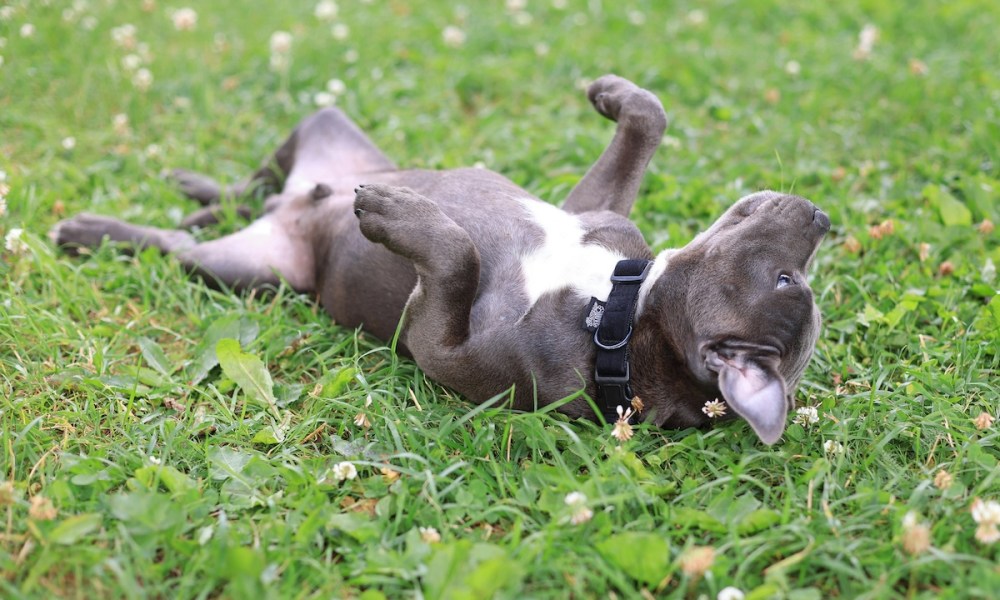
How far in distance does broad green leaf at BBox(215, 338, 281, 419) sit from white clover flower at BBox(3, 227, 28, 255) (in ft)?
4.19

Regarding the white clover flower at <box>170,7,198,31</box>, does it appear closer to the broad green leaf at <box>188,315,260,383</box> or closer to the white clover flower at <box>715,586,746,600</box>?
the broad green leaf at <box>188,315,260,383</box>

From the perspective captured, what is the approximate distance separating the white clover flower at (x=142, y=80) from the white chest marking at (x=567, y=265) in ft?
11.1

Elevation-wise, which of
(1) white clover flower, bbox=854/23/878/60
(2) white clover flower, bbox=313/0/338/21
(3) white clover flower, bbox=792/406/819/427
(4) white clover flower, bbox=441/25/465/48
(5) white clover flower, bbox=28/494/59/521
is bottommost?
(3) white clover flower, bbox=792/406/819/427

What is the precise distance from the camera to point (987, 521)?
2.67 m

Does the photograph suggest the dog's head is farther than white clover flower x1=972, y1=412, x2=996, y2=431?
No

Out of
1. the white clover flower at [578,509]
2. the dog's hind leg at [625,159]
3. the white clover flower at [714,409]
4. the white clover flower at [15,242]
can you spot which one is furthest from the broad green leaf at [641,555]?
the white clover flower at [15,242]

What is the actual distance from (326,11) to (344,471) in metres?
4.60

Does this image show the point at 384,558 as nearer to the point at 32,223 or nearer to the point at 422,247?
the point at 422,247

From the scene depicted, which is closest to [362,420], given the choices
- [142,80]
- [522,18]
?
[142,80]

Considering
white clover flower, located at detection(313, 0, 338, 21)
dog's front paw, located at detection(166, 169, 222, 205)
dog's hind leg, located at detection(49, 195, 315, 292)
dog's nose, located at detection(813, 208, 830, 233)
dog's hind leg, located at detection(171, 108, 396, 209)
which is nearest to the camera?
dog's nose, located at detection(813, 208, 830, 233)

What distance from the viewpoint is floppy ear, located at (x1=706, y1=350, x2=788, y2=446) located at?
285 centimetres

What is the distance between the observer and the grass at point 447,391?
2.71 meters

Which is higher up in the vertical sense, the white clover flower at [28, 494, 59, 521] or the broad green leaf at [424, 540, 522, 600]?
the white clover flower at [28, 494, 59, 521]

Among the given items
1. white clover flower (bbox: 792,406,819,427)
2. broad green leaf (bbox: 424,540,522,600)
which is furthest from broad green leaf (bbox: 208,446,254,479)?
white clover flower (bbox: 792,406,819,427)
